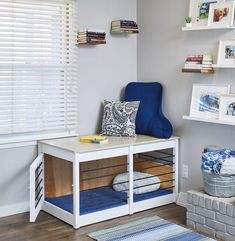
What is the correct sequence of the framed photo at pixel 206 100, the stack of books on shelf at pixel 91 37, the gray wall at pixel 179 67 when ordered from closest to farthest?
1. the framed photo at pixel 206 100
2. the gray wall at pixel 179 67
3. the stack of books on shelf at pixel 91 37

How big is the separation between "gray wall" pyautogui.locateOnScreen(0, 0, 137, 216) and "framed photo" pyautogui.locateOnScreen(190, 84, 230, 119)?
954 millimetres

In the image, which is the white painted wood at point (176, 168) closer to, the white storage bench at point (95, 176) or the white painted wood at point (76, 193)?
the white storage bench at point (95, 176)

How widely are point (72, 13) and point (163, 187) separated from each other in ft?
6.33

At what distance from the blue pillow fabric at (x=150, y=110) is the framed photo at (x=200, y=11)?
2.55ft

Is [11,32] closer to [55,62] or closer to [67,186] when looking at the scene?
[55,62]

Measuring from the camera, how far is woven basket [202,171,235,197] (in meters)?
3.45

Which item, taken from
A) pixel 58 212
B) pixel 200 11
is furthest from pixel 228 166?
pixel 58 212

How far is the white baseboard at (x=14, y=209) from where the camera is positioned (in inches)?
156

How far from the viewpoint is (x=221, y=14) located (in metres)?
3.68

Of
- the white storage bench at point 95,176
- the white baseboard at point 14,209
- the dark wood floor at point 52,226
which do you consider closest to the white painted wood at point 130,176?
the white storage bench at point 95,176

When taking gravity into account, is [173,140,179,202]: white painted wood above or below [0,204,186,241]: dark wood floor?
above

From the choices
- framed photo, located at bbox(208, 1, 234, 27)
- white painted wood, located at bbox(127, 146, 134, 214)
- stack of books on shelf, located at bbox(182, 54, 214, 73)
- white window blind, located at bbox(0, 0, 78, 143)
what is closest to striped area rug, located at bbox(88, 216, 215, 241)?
white painted wood, located at bbox(127, 146, 134, 214)

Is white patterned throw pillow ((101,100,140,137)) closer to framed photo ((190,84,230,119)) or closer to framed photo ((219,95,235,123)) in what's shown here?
framed photo ((190,84,230,119))

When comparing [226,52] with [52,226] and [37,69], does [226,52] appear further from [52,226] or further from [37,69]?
[52,226]
